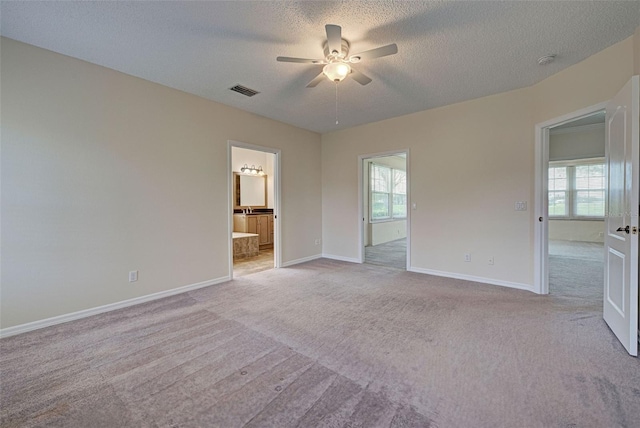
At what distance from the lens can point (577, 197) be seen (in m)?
7.54

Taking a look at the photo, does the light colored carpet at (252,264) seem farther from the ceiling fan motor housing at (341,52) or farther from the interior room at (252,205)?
the ceiling fan motor housing at (341,52)

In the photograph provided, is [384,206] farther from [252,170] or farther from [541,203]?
[541,203]

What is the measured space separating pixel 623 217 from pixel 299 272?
3.91 metres

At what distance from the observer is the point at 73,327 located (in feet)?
8.55

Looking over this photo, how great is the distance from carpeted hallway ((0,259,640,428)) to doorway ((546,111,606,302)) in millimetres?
2910

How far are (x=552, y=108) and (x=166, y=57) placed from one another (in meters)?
4.45

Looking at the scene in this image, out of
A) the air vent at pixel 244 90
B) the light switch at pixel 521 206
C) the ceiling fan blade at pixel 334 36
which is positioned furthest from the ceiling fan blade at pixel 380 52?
the light switch at pixel 521 206

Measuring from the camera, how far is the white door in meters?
2.02

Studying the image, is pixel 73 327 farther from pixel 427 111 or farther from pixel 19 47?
pixel 427 111

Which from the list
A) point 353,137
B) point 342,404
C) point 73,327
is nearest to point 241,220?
point 353,137

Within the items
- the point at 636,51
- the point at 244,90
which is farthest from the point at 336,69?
the point at 636,51

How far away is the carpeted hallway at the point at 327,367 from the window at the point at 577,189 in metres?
6.42

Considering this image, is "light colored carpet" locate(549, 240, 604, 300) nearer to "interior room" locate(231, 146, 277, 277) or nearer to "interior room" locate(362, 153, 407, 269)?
"interior room" locate(362, 153, 407, 269)

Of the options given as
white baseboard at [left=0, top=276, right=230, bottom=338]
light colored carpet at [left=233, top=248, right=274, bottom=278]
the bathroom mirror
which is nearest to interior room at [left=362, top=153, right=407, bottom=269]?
light colored carpet at [left=233, top=248, right=274, bottom=278]
